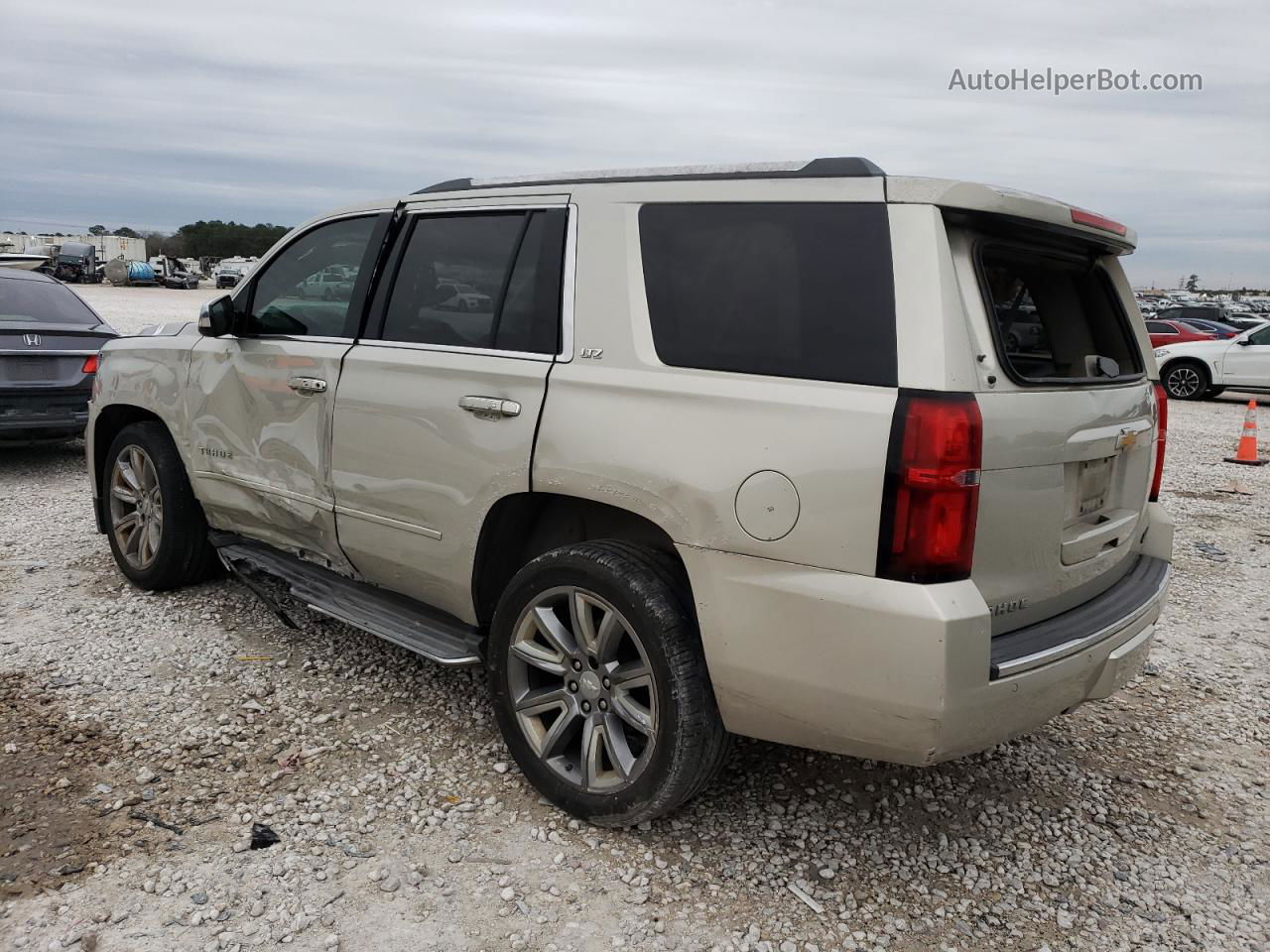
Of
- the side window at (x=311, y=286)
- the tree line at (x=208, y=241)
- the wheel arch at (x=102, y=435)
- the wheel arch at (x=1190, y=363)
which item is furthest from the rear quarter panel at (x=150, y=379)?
the tree line at (x=208, y=241)

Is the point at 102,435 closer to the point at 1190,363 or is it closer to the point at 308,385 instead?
the point at 308,385

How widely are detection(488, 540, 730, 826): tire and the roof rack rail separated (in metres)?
1.13

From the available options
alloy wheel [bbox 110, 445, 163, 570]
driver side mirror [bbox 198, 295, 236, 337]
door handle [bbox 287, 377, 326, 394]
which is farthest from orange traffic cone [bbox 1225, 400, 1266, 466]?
alloy wheel [bbox 110, 445, 163, 570]

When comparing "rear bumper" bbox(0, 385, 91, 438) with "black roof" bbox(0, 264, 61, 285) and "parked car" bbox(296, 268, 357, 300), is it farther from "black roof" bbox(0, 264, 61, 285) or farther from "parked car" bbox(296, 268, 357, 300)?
"parked car" bbox(296, 268, 357, 300)

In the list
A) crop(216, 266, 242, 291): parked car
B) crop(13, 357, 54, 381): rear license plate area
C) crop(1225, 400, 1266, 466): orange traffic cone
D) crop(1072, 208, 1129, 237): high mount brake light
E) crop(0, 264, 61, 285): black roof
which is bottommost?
crop(1225, 400, 1266, 466): orange traffic cone

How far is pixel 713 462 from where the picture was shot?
8.80 feet

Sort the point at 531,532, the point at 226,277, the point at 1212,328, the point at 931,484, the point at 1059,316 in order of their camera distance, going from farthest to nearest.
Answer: the point at 226,277, the point at 1212,328, the point at 531,532, the point at 1059,316, the point at 931,484

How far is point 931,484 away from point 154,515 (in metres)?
4.06

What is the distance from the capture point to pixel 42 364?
7.80 m

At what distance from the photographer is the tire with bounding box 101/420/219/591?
486 centimetres

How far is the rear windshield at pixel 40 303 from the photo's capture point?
26.7 feet

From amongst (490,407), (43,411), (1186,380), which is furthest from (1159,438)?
(1186,380)

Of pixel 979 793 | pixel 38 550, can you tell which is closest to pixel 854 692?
pixel 979 793

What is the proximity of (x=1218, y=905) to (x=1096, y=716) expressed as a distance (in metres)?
1.28
